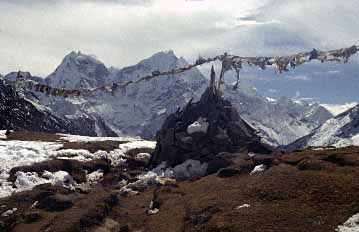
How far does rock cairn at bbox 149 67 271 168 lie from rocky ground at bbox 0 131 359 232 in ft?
26.0

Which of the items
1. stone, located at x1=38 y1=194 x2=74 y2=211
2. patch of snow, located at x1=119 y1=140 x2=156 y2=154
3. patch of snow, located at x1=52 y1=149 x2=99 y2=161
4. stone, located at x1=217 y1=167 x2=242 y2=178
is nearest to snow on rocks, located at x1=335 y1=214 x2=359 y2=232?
stone, located at x1=217 y1=167 x2=242 y2=178

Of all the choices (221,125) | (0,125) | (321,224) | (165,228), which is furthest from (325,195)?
(0,125)

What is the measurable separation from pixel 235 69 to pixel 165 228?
42996 millimetres

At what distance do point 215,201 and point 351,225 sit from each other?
14.6m

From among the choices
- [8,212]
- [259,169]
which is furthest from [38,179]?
[259,169]

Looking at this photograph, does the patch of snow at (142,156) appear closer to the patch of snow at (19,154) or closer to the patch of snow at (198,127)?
the patch of snow at (198,127)

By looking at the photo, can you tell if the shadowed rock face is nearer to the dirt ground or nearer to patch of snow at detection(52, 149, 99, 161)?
patch of snow at detection(52, 149, 99, 161)

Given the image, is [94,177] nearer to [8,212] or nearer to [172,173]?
[172,173]

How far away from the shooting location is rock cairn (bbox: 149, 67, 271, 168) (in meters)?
76.0

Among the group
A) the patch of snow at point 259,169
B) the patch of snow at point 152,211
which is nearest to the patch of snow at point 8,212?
the patch of snow at point 152,211

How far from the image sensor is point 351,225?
30.8 meters

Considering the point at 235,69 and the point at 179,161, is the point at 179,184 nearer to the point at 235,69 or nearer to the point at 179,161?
the point at 179,161

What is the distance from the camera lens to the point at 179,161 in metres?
75.4

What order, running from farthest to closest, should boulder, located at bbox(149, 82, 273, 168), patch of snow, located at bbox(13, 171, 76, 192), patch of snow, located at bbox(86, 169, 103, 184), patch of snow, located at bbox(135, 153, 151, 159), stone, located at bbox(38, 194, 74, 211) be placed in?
patch of snow, located at bbox(135, 153, 151, 159)
boulder, located at bbox(149, 82, 273, 168)
patch of snow, located at bbox(86, 169, 103, 184)
patch of snow, located at bbox(13, 171, 76, 192)
stone, located at bbox(38, 194, 74, 211)
